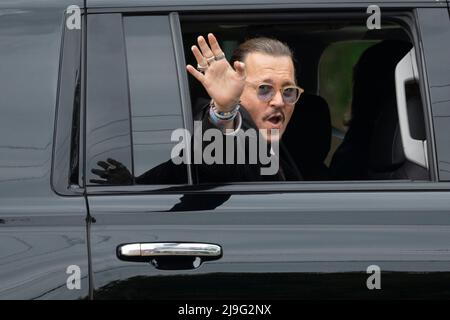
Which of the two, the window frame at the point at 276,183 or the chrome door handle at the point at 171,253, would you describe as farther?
the window frame at the point at 276,183

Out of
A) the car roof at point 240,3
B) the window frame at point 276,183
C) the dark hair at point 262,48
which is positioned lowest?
the window frame at point 276,183

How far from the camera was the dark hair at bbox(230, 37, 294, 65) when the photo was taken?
375cm

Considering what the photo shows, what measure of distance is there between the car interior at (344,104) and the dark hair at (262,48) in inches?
1.7

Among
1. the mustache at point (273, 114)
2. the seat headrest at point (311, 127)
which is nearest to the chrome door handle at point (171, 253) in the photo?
the mustache at point (273, 114)

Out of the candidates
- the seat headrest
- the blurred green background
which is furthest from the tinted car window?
the blurred green background

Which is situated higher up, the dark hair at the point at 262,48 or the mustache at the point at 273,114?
the dark hair at the point at 262,48

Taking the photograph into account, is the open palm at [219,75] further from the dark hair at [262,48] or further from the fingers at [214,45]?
the dark hair at [262,48]

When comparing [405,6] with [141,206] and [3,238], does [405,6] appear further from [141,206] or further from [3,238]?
[3,238]

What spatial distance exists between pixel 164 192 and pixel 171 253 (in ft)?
0.64

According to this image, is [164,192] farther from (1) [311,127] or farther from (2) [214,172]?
(1) [311,127]

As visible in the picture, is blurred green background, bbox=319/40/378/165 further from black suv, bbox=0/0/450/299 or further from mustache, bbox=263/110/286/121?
black suv, bbox=0/0/450/299

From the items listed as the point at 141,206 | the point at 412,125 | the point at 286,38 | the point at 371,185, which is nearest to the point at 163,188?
the point at 141,206

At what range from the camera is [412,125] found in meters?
3.43

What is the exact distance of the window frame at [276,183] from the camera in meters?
2.99
